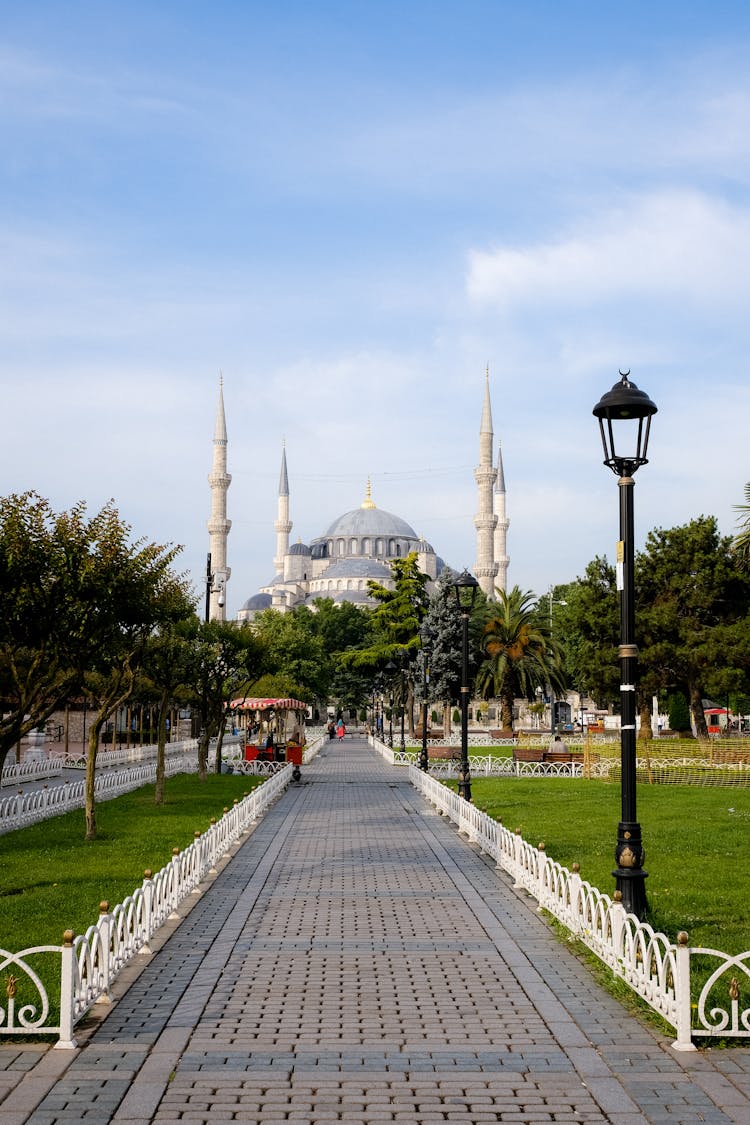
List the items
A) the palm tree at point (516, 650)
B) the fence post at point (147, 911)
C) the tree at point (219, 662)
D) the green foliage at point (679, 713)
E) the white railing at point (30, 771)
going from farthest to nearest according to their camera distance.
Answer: the green foliage at point (679, 713) → the palm tree at point (516, 650) → the white railing at point (30, 771) → the tree at point (219, 662) → the fence post at point (147, 911)

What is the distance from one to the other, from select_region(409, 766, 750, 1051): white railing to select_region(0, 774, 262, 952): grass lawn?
423 cm

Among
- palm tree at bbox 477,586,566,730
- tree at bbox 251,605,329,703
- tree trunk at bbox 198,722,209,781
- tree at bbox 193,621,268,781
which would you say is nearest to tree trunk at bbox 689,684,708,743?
palm tree at bbox 477,586,566,730

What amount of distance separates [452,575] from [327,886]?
47457mm

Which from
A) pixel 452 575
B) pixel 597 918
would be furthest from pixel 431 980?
pixel 452 575

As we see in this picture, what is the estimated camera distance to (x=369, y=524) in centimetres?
13162

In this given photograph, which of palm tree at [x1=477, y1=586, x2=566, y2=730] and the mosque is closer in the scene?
palm tree at [x1=477, y1=586, x2=566, y2=730]

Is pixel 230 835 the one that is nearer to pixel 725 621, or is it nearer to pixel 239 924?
pixel 239 924

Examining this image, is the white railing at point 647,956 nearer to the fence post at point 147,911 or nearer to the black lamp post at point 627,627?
the black lamp post at point 627,627

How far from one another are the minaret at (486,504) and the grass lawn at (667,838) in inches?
2353

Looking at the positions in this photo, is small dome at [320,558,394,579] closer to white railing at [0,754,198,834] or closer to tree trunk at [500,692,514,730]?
tree trunk at [500,692,514,730]

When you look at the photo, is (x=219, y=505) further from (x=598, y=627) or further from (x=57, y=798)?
(x=57, y=798)

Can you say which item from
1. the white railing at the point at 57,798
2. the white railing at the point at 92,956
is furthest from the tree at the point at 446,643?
the white railing at the point at 92,956

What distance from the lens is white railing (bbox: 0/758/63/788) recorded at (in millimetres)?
26864

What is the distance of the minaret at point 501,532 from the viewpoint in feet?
330
